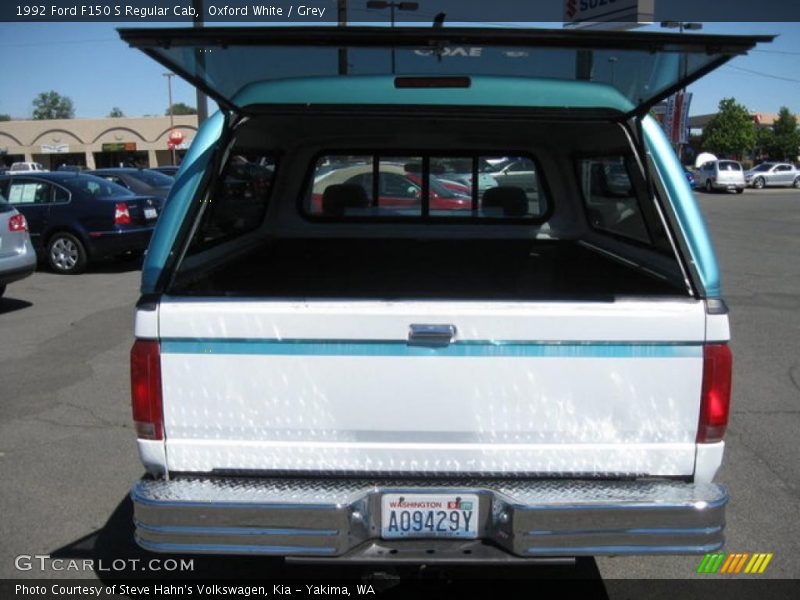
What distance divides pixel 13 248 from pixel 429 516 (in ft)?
26.6

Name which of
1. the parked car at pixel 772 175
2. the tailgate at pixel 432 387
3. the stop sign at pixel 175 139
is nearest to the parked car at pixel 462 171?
the tailgate at pixel 432 387

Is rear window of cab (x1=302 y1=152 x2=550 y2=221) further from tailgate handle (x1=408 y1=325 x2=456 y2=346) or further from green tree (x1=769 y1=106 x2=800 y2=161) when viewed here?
green tree (x1=769 y1=106 x2=800 y2=161)

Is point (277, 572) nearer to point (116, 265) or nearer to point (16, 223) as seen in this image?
point (16, 223)

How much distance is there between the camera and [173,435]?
8.68 ft

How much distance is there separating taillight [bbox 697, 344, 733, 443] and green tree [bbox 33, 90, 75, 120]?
145m

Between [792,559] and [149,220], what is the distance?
10698 mm

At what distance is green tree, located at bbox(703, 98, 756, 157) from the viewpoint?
58656 mm

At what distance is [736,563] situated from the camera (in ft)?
11.6

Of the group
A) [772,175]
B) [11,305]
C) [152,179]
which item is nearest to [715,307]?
[11,305]

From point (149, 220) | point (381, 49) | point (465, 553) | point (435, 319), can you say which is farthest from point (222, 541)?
point (149, 220)

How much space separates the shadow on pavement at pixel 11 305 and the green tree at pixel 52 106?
13565 cm

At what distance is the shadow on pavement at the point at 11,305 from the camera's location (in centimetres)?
927

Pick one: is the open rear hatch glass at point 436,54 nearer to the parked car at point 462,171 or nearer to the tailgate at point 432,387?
the tailgate at point 432,387

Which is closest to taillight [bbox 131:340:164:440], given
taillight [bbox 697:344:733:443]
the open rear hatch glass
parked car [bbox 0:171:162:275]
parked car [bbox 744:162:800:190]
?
the open rear hatch glass
